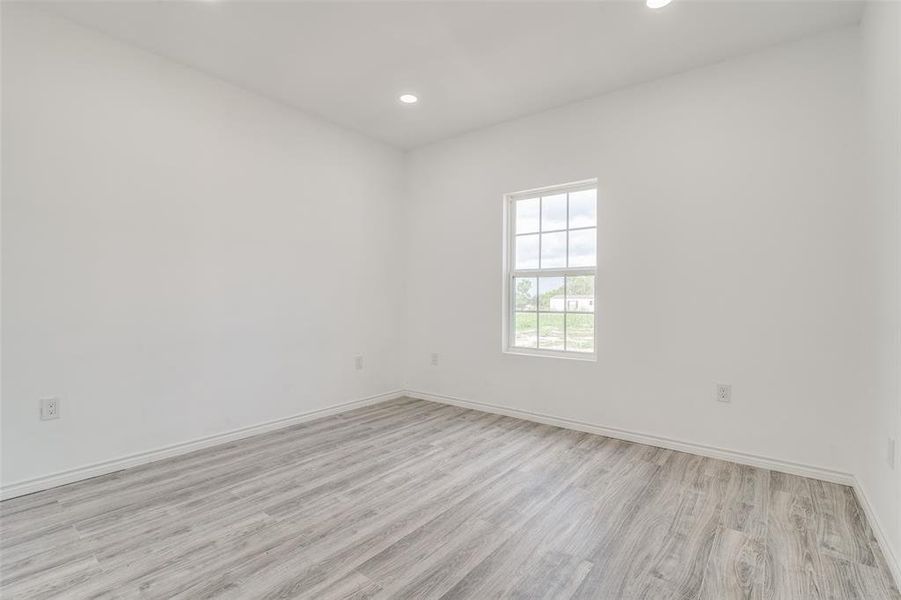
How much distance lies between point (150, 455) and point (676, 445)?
3517mm

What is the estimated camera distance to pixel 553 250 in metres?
3.74

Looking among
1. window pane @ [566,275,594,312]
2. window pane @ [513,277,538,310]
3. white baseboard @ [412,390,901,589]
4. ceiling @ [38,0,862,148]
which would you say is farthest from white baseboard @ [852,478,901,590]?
ceiling @ [38,0,862,148]

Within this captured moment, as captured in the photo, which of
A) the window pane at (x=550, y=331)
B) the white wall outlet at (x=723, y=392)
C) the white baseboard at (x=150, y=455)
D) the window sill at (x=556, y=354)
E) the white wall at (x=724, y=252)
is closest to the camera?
the white baseboard at (x=150, y=455)

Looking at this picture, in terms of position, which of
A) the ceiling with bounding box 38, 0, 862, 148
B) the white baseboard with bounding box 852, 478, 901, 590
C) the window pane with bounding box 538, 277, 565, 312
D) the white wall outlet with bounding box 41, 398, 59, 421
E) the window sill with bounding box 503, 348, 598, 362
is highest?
the ceiling with bounding box 38, 0, 862, 148

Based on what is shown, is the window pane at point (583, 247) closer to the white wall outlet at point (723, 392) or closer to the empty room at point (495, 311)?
the empty room at point (495, 311)

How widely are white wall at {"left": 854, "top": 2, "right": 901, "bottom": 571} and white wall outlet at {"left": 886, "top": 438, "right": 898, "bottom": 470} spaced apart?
28mm

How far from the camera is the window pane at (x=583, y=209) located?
350 centimetres

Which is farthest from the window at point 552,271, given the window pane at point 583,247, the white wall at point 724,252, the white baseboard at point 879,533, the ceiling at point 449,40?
the white baseboard at point 879,533

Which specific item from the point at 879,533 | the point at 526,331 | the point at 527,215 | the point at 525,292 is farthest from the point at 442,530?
the point at 527,215

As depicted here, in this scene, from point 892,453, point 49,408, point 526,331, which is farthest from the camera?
point 526,331

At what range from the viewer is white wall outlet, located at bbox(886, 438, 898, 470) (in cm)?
172

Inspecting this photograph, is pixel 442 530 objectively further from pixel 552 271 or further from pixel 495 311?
A: pixel 552 271

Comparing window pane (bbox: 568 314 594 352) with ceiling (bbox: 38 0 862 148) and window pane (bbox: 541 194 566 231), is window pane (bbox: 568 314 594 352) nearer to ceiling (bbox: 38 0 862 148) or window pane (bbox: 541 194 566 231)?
window pane (bbox: 541 194 566 231)

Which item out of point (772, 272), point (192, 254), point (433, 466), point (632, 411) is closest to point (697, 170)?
point (772, 272)
